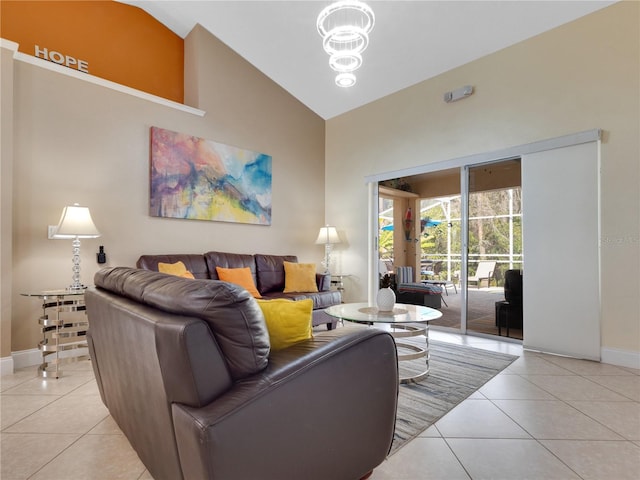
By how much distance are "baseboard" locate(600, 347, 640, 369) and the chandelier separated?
341cm

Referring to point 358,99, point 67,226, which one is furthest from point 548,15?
point 67,226

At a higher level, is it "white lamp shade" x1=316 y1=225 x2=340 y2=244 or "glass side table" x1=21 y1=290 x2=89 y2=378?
"white lamp shade" x1=316 y1=225 x2=340 y2=244

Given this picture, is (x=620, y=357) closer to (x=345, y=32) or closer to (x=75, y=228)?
(x=345, y=32)

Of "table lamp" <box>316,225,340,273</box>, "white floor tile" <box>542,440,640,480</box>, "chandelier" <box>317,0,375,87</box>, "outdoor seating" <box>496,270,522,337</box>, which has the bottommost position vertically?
"white floor tile" <box>542,440,640,480</box>

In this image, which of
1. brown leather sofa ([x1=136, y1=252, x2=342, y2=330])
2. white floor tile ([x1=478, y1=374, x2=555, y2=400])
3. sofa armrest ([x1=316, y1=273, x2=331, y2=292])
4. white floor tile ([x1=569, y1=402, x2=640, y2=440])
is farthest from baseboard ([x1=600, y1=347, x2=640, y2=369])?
sofa armrest ([x1=316, y1=273, x2=331, y2=292])

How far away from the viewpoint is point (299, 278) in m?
4.47

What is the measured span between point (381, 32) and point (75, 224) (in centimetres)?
361

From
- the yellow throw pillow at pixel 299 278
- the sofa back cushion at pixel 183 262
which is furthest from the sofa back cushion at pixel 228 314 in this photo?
the yellow throw pillow at pixel 299 278

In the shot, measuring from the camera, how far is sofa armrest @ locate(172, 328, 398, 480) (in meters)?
0.98

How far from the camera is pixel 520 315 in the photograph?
374 centimetres

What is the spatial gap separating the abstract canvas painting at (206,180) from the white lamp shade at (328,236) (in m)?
0.84

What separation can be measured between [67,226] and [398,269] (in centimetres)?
429

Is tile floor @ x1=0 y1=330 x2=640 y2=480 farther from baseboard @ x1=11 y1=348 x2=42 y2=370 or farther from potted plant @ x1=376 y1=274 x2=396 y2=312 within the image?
potted plant @ x1=376 y1=274 x2=396 y2=312

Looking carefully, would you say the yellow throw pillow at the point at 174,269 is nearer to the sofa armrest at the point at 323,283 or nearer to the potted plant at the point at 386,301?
the sofa armrest at the point at 323,283
